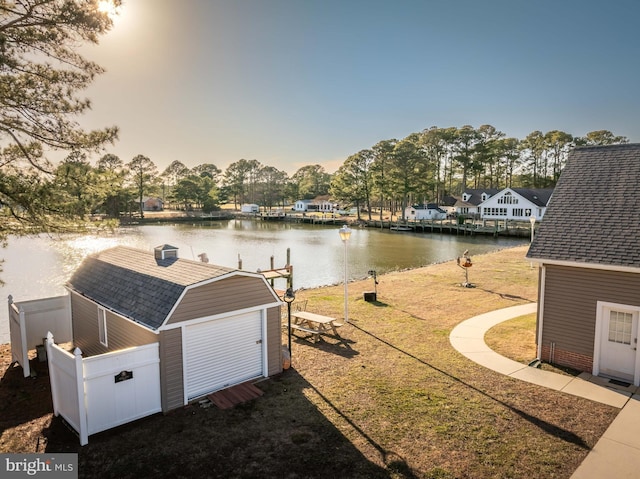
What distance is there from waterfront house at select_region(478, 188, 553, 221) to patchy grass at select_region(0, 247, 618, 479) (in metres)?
57.2

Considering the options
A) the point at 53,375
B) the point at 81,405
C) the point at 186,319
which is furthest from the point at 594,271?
the point at 53,375

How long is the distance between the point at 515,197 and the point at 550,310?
57.5 metres

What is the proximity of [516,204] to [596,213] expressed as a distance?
56756 mm

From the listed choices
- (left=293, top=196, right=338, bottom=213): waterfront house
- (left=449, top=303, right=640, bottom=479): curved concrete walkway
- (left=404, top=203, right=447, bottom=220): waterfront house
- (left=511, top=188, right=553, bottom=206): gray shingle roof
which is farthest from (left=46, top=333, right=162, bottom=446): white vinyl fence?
(left=293, top=196, right=338, bottom=213): waterfront house

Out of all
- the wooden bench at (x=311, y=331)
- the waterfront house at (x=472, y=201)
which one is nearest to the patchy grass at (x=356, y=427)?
the wooden bench at (x=311, y=331)

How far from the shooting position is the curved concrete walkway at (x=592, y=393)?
6.01 metres

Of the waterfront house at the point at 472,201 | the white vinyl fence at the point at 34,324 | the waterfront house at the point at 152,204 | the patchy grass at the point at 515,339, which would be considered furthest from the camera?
the waterfront house at the point at 152,204

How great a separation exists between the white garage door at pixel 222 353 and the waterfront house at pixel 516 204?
196 ft

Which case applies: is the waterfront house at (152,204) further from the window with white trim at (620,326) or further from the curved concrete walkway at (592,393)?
the window with white trim at (620,326)

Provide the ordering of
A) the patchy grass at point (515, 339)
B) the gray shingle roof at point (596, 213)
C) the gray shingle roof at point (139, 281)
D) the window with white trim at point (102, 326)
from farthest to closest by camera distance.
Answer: the patchy grass at point (515, 339), the window with white trim at point (102, 326), the gray shingle roof at point (596, 213), the gray shingle roof at point (139, 281)

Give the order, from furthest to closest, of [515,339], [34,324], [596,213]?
[515,339] < [34,324] < [596,213]

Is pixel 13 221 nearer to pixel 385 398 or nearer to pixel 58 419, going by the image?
pixel 58 419

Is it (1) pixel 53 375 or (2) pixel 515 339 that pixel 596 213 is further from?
(1) pixel 53 375

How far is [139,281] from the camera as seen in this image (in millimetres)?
9094
